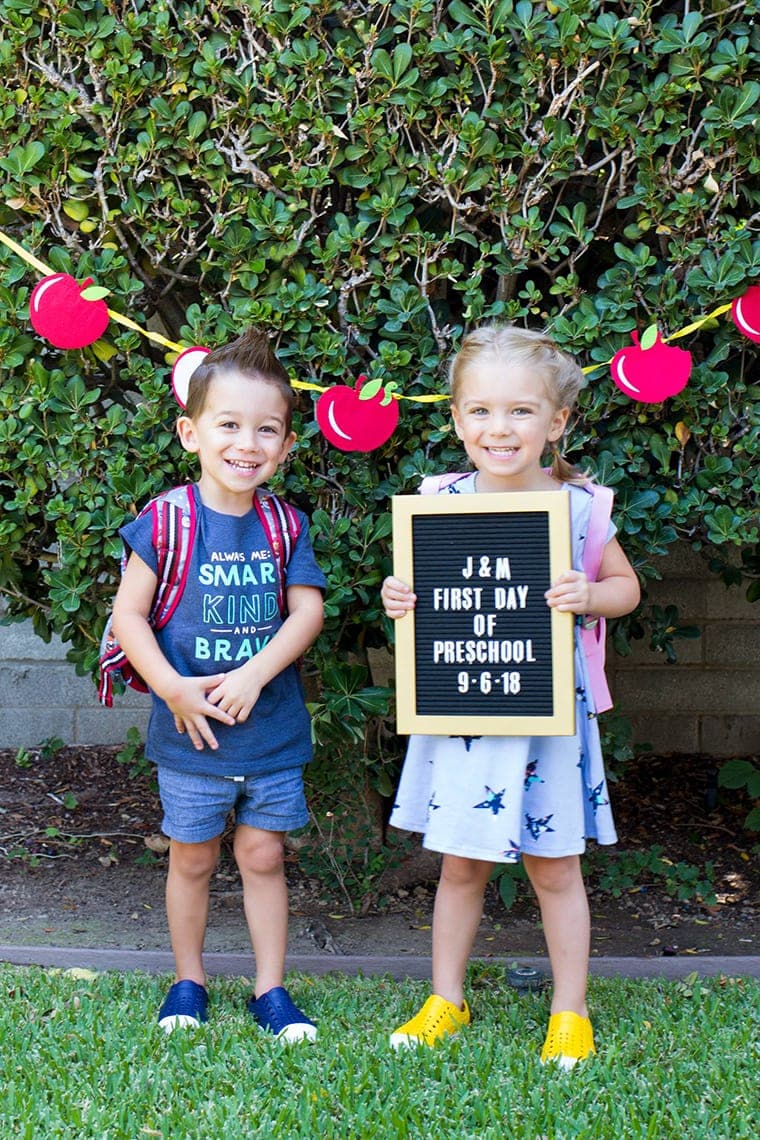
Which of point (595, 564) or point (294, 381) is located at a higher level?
point (294, 381)

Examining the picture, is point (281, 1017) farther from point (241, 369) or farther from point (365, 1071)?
point (241, 369)

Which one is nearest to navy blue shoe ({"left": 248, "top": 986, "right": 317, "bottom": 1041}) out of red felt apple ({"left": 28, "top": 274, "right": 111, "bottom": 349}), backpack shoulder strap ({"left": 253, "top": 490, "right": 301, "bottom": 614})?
backpack shoulder strap ({"left": 253, "top": 490, "right": 301, "bottom": 614})

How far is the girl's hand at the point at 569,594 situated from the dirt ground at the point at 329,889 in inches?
56.5

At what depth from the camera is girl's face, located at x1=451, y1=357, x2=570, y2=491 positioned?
2861 mm

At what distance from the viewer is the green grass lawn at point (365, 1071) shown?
2.57 m

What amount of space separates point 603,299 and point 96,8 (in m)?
1.56

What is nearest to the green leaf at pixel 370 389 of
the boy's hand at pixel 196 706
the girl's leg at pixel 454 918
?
the boy's hand at pixel 196 706

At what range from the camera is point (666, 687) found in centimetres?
548

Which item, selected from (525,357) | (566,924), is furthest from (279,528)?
(566,924)

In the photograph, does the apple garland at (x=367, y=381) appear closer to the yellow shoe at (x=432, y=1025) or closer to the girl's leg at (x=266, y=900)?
the girl's leg at (x=266, y=900)

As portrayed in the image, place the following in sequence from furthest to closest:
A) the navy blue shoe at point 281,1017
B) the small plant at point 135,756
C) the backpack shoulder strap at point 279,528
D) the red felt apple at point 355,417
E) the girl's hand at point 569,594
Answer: the small plant at point 135,756 < the red felt apple at point 355,417 < the backpack shoulder strap at point 279,528 < the navy blue shoe at point 281,1017 < the girl's hand at point 569,594

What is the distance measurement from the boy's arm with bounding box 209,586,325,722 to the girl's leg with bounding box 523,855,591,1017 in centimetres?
74

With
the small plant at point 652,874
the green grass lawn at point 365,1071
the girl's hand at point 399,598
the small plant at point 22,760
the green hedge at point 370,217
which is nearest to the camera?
the green grass lawn at point 365,1071

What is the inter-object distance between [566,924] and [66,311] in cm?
201
